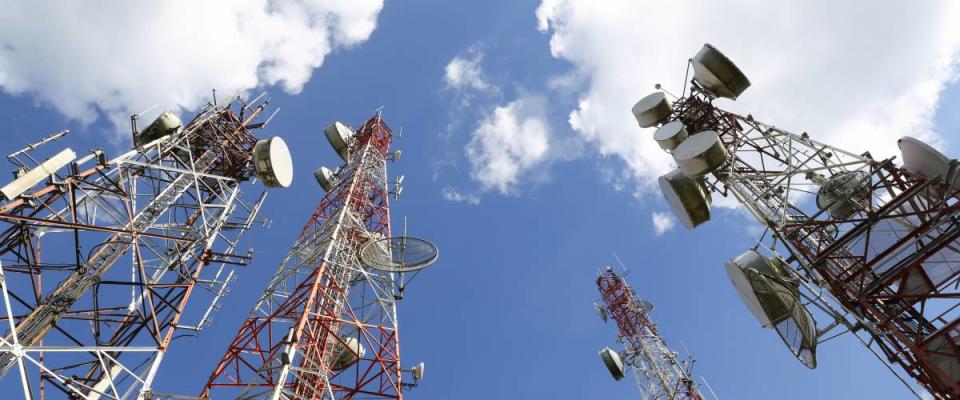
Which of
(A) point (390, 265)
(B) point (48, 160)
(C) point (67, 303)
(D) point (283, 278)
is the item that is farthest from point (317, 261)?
(B) point (48, 160)

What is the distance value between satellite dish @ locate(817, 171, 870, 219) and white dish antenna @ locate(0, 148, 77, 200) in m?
15.8

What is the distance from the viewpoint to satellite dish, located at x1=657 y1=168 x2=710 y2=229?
50.2 feet

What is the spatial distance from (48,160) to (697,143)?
47.2 ft

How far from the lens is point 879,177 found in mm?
11633

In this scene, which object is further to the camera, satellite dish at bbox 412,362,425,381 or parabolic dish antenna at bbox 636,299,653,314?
parabolic dish antenna at bbox 636,299,653,314

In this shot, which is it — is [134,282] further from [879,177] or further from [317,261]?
[879,177]

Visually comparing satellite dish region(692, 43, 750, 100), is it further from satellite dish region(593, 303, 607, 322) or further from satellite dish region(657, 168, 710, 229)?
satellite dish region(593, 303, 607, 322)

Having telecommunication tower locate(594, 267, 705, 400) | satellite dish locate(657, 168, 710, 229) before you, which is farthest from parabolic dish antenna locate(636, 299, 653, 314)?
satellite dish locate(657, 168, 710, 229)

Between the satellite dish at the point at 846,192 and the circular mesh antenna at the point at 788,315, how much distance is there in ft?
6.80

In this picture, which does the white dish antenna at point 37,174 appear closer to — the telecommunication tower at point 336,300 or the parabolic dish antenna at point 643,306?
the telecommunication tower at point 336,300

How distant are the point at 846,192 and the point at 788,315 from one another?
3.13 metres

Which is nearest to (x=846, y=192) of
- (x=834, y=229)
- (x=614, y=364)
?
(x=834, y=229)

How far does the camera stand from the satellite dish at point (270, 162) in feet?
56.4

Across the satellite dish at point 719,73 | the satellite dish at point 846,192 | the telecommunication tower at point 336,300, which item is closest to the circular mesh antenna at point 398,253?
the telecommunication tower at point 336,300
